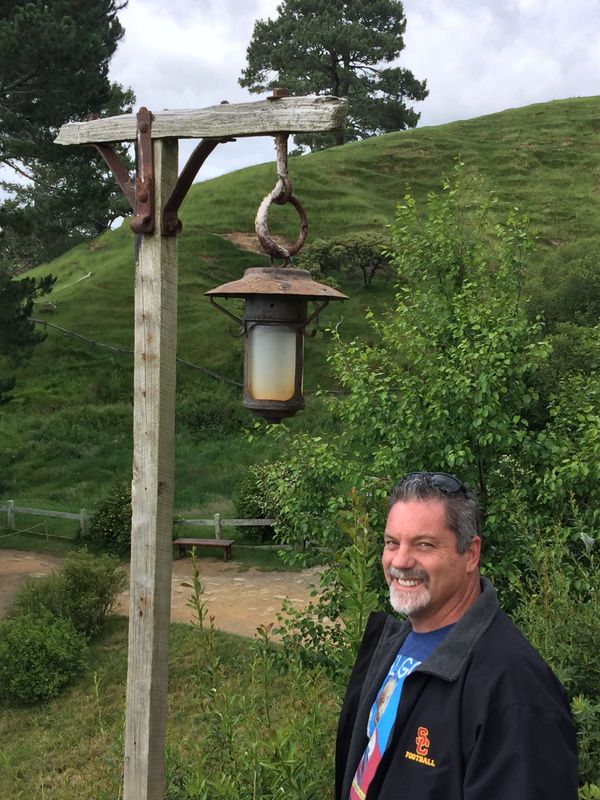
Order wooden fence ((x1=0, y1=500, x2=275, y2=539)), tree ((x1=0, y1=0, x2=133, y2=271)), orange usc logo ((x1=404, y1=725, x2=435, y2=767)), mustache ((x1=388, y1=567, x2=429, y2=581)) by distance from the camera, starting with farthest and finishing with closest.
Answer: wooden fence ((x1=0, y1=500, x2=275, y2=539))
tree ((x1=0, y1=0, x2=133, y2=271))
mustache ((x1=388, y1=567, x2=429, y2=581))
orange usc logo ((x1=404, y1=725, x2=435, y2=767))

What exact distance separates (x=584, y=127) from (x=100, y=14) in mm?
38962

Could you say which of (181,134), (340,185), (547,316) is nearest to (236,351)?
(547,316)

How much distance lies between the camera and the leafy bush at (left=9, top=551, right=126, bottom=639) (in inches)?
448

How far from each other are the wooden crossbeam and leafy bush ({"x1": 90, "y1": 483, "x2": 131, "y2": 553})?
12.4 meters

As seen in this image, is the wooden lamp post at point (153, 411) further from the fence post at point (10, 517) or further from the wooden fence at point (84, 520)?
the fence post at point (10, 517)

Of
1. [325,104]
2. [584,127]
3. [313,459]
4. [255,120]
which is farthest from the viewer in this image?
[584,127]

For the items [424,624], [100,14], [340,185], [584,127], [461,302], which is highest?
[584,127]

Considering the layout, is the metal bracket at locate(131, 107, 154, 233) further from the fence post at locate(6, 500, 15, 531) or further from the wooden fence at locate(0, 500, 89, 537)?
the fence post at locate(6, 500, 15, 531)

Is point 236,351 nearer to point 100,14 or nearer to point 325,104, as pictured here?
point 100,14

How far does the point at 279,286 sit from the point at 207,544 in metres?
11.7

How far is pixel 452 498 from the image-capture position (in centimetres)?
207

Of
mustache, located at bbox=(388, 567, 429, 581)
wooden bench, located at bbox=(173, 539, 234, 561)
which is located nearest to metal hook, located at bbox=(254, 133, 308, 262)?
mustache, located at bbox=(388, 567, 429, 581)

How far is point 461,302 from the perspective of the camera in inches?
301

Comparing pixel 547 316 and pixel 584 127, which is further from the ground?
pixel 584 127
